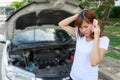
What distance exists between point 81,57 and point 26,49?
8.46ft

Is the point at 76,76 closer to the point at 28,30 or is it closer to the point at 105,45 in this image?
the point at 105,45

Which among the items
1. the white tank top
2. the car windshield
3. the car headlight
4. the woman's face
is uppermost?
the woman's face

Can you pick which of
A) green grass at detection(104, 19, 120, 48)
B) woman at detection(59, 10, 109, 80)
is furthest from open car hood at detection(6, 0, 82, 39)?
green grass at detection(104, 19, 120, 48)

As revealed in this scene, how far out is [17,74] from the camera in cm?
475

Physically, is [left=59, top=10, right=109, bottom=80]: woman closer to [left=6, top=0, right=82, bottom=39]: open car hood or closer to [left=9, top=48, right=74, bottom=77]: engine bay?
[left=9, top=48, right=74, bottom=77]: engine bay

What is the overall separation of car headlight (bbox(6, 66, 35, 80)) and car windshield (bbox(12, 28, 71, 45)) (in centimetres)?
122

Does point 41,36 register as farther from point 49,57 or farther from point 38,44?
point 49,57

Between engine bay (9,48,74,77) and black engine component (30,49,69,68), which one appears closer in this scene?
engine bay (9,48,74,77)

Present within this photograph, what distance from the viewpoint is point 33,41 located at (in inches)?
236

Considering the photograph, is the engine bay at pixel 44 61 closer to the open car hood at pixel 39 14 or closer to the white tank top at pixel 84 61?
the open car hood at pixel 39 14

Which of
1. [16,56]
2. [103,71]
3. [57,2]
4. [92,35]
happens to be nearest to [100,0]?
[103,71]

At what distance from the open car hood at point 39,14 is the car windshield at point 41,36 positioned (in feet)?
0.73

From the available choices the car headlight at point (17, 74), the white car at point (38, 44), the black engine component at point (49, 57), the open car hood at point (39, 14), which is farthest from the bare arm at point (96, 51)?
the open car hood at point (39, 14)

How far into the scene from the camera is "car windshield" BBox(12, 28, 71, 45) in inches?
240
